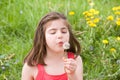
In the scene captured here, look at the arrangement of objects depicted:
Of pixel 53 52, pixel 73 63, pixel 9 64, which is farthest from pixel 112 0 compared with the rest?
pixel 73 63

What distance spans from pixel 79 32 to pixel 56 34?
4.88ft

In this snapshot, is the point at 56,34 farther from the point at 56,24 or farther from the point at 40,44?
the point at 40,44

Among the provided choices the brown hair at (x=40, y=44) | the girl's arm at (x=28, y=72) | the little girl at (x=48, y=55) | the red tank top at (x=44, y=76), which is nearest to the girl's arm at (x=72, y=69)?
the little girl at (x=48, y=55)

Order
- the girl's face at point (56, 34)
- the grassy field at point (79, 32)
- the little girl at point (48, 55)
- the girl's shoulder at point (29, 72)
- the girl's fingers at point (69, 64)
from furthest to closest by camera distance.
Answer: the grassy field at point (79, 32), the girl's shoulder at point (29, 72), the little girl at point (48, 55), the girl's face at point (56, 34), the girl's fingers at point (69, 64)

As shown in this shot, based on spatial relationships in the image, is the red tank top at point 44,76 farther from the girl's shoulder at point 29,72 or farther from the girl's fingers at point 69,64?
the girl's fingers at point 69,64

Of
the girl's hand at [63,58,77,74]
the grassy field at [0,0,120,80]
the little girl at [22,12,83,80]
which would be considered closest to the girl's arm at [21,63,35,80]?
the little girl at [22,12,83,80]

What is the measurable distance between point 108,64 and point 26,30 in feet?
3.49

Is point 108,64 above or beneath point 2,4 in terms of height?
beneath

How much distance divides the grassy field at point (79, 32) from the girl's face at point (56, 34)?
41.2 inches

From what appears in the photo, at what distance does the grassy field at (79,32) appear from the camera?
11.6ft

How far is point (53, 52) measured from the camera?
2.61 metres

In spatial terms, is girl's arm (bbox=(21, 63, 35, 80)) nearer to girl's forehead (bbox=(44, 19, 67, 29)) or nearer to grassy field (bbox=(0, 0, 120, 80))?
girl's forehead (bbox=(44, 19, 67, 29))

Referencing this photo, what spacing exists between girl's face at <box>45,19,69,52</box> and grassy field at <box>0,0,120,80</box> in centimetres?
105

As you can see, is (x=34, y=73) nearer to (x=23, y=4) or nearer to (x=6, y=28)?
(x=6, y=28)
